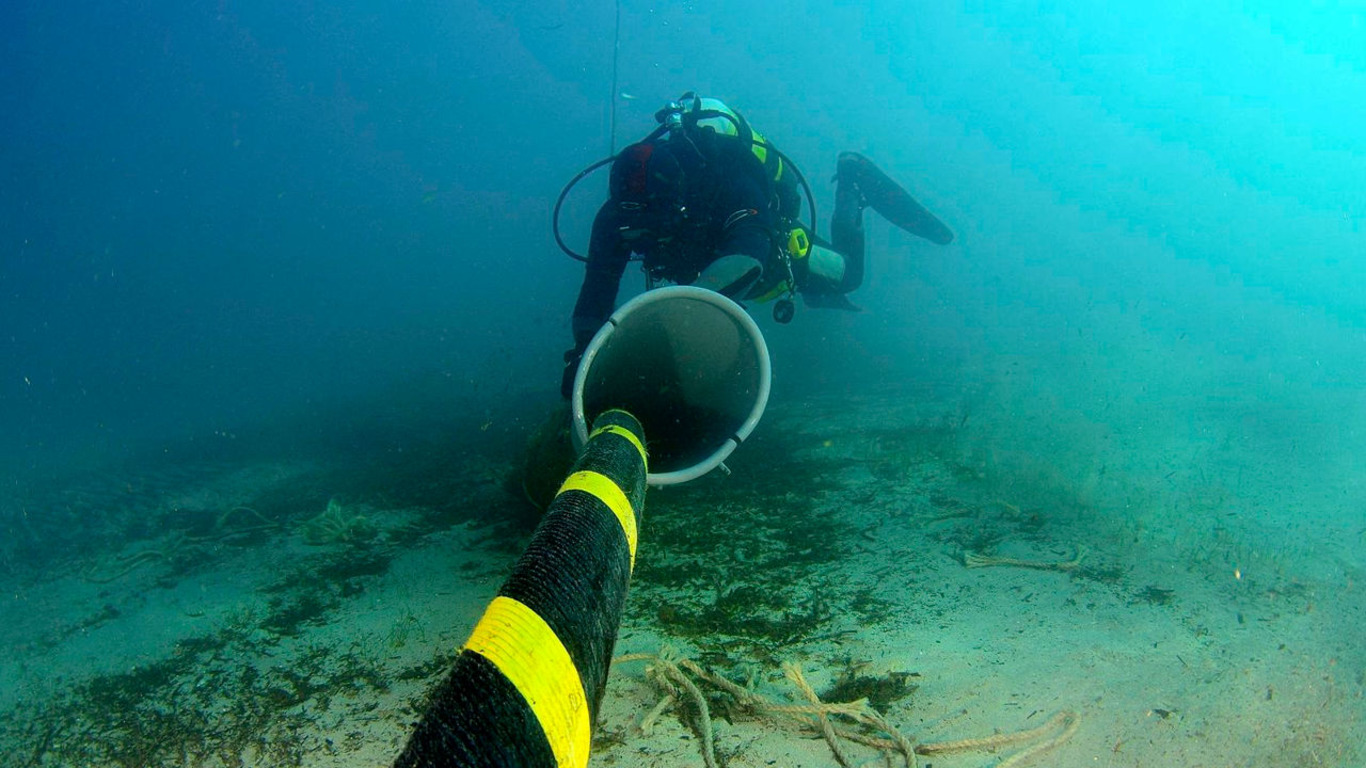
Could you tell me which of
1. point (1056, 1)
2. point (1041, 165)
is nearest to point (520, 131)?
point (1041, 165)

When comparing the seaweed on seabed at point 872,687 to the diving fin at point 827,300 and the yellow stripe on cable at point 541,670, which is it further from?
the diving fin at point 827,300

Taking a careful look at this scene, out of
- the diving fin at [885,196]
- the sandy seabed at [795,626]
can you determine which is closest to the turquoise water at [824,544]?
the sandy seabed at [795,626]

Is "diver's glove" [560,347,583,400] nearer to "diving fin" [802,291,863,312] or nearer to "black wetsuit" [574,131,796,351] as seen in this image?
"black wetsuit" [574,131,796,351]

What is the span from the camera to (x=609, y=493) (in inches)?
73.6

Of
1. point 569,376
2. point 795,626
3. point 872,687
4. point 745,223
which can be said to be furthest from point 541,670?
point 745,223

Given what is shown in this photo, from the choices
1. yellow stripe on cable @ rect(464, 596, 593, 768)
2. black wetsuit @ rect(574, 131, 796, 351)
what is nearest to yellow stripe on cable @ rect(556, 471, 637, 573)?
yellow stripe on cable @ rect(464, 596, 593, 768)

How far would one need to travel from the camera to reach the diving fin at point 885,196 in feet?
29.8

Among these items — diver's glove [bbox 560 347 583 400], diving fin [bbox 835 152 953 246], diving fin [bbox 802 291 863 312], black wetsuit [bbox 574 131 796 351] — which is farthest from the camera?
diving fin [bbox 835 152 953 246]

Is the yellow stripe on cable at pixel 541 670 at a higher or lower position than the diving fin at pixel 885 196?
lower

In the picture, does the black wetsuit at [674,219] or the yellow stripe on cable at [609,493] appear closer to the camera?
the yellow stripe on cable at [609,493]

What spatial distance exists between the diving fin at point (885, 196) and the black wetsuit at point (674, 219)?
15.2ft

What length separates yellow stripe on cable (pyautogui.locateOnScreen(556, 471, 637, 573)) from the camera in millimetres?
1800

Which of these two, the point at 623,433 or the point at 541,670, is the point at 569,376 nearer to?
the point at 623,433

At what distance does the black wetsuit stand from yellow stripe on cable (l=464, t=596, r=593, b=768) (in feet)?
9.72
